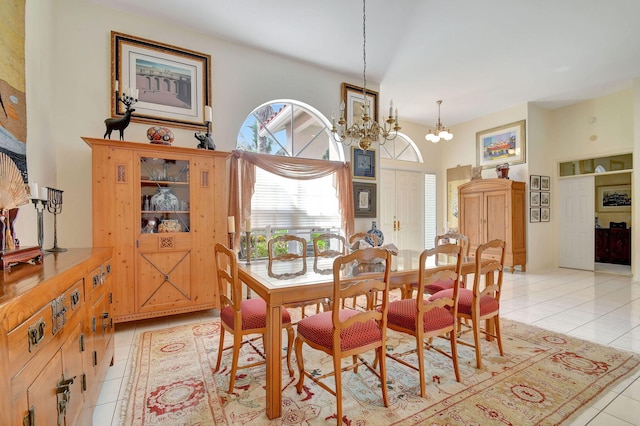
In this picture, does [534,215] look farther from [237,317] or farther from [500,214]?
[237,317]

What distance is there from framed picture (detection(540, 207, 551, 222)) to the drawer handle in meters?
7.64

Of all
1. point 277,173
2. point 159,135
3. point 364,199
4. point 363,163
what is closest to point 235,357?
point 159,135

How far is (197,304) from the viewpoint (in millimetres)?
3250

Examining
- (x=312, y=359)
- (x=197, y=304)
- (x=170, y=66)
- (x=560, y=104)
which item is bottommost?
(x=312, y=359)

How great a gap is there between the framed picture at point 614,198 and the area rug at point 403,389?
6755 millimetres

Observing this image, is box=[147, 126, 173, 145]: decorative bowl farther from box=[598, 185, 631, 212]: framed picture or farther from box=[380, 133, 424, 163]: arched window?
box=[598, 185, 631, 212]: framed picture

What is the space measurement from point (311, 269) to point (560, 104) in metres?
6.69

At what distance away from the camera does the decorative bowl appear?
10.3ft

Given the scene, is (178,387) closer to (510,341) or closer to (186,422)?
(186,422)

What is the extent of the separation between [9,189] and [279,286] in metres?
1.39

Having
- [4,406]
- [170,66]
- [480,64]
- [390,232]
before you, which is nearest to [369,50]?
[480,64]

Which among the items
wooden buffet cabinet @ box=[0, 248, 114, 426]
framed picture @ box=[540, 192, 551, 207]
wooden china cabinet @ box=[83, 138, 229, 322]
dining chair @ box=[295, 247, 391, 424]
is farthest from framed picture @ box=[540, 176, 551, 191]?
wooden buffet cabinet @ box=[0, 248, 114, 426]

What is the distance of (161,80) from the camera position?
11.4 ft

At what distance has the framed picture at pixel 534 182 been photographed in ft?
19.5
